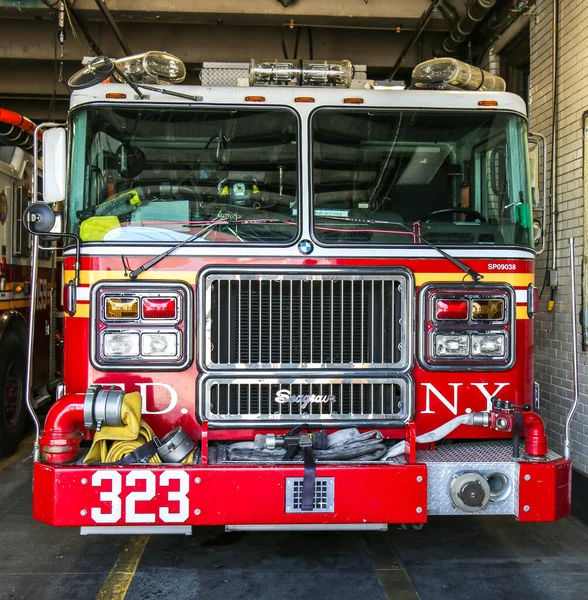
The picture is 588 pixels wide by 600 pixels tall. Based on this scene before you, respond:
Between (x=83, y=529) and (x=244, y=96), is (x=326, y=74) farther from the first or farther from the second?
(x=83, y=529)

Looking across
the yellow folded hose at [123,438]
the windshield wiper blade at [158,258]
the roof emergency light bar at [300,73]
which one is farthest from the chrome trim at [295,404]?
the roof emergency light bar at [300,73]

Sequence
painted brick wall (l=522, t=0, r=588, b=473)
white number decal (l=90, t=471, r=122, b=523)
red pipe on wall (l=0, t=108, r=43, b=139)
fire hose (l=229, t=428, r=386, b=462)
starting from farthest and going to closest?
red pipe on wall (l=0, t=108, r=43, b=139), painted brick wall (l=522, t=0, r=588, b=473), fire hose (l=229, t=428, r=386, b=462), white number decal (l=90, t=471, r=122, b=523)

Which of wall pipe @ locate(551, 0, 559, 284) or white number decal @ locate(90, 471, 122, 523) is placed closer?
white number decal @ locate(90, 471, 122, 523)

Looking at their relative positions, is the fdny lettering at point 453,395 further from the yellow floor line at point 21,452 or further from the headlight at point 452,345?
A: the yellow floor line at point 21,452

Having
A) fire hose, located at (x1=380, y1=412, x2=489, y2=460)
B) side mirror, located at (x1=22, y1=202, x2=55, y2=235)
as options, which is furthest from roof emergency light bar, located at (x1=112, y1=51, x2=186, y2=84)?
fire hose, located at (x1=380, y1=412, x2=489, y2=460)

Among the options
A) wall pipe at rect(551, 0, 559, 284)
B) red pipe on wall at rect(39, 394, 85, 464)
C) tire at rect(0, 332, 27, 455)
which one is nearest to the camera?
red pipe on wall at rect(39, 394, 85, 464)

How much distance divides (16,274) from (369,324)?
431 cm

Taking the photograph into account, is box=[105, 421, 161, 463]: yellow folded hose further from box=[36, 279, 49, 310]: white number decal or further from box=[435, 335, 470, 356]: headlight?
→ box=[36, 279, 49, 310]: white number decal

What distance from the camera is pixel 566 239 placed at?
5496 millimetres

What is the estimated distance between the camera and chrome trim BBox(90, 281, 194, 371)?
12.3 feet

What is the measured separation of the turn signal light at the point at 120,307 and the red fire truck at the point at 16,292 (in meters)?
3.07

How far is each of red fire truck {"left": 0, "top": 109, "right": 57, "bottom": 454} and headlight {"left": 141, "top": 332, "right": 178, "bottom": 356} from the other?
3.16 m

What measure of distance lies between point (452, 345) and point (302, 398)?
0.91 meters

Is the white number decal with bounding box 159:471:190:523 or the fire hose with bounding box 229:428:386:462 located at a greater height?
the fire hose with bounding box 229:428:386:462
